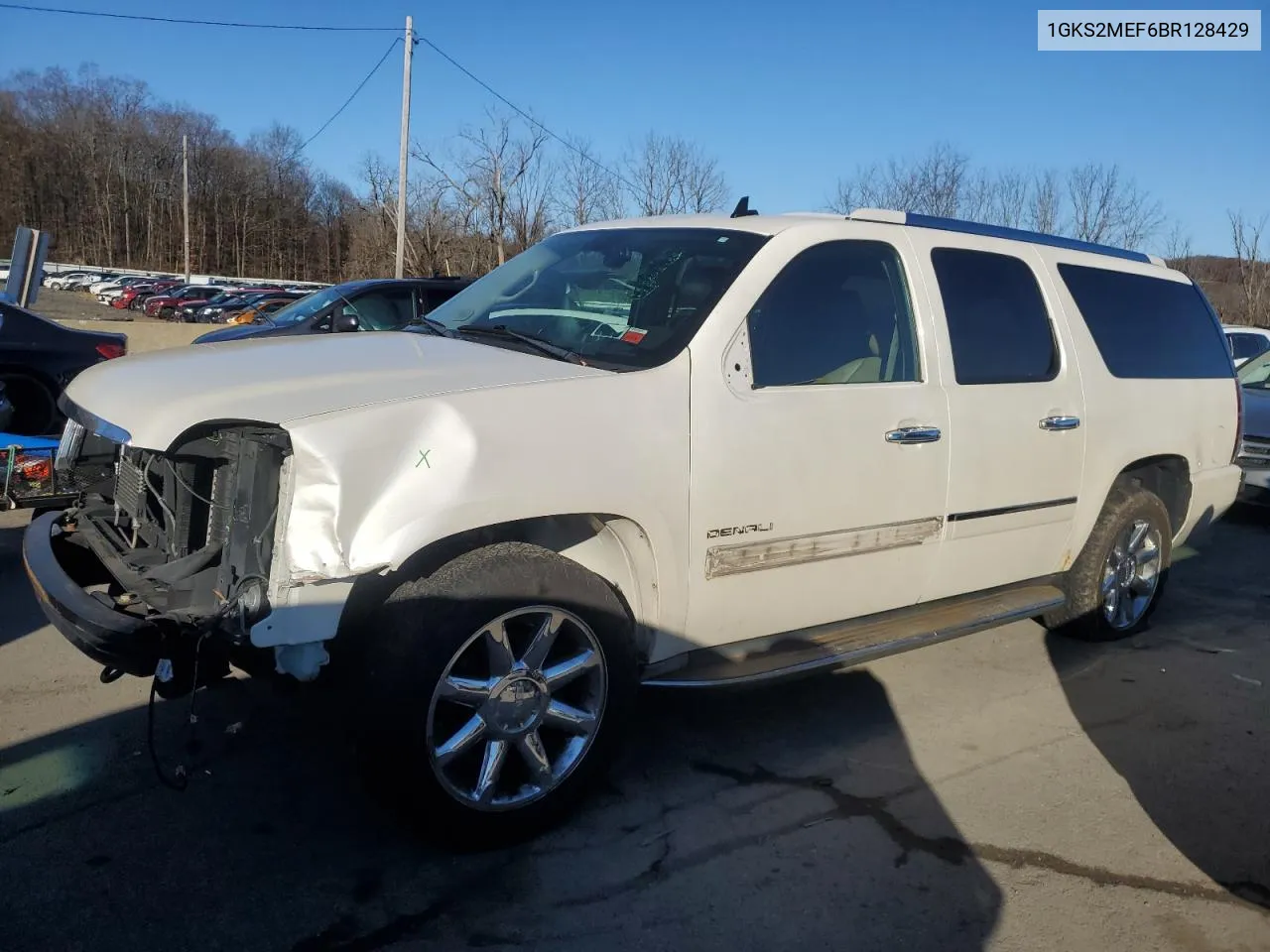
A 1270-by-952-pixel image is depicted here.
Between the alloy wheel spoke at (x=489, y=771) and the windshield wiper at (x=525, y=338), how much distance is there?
1.24 m

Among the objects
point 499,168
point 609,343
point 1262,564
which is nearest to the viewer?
point 609,343

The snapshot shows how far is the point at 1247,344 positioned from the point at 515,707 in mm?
15543

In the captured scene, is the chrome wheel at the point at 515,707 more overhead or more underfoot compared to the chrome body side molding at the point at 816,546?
more underfoot

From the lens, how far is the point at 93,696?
13.4 feet

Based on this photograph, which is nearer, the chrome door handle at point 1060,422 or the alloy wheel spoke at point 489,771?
the alloy wheel spoke at point 489,771

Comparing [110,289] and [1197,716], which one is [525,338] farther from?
[110,289]

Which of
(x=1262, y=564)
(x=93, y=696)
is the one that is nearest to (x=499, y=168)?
(x=1262, y=564)

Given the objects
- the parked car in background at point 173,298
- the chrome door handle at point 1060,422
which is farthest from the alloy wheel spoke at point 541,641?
the parked car in background at point 173,298

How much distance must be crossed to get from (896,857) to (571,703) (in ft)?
3.82

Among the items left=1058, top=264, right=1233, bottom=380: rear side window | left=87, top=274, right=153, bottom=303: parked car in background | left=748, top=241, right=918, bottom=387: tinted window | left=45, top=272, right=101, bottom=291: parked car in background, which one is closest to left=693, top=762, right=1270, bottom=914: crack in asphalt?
left=748, top=241, right=918, bottom=387: tinted window

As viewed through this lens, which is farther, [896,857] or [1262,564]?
[1262,564]

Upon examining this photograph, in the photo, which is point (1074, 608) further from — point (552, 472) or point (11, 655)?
point (11, 655)

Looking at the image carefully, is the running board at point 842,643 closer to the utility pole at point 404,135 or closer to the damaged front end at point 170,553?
the damaged front end at point 170,553

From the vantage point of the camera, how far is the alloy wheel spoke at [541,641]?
3.04 m
